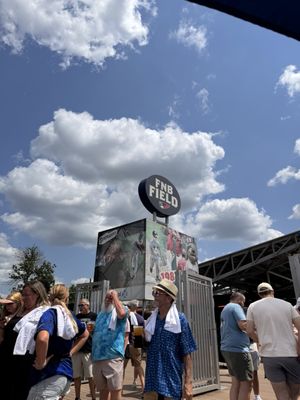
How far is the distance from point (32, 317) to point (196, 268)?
77.6 ft

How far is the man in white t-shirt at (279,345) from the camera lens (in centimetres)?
367

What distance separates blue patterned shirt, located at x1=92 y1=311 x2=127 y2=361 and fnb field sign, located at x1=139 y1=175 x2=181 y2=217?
1800 centimetres

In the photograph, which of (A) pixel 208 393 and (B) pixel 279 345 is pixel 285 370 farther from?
(A) pixel 208 393

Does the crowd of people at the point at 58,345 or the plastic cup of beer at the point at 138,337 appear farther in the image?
the plastic cup of beer at the point at 138,337

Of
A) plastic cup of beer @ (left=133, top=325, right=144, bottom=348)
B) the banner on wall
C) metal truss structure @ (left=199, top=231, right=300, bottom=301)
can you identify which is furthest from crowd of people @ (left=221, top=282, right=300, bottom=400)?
metal truss structure @ (left=199, top=231, right=300, bottom=301)

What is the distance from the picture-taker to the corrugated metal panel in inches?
267

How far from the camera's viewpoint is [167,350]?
3051mm

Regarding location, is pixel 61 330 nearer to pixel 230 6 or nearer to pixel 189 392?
pixel 189 392

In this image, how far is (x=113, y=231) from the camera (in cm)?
2477

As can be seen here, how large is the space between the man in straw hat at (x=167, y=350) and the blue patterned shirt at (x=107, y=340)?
1427 millimetres

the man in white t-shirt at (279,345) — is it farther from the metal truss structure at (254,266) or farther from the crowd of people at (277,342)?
the metal truss structure at (254,266)

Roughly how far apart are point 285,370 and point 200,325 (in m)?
3.54

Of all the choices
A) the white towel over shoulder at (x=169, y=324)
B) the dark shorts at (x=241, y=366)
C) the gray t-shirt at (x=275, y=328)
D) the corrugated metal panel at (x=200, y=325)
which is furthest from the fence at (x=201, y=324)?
the white towel over shoulder at (x=169, y=324)

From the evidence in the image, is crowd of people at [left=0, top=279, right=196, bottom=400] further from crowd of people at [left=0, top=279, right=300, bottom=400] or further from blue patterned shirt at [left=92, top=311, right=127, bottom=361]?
blue patterned shirt at [left=92, top=311, right=127, bottom=361]
